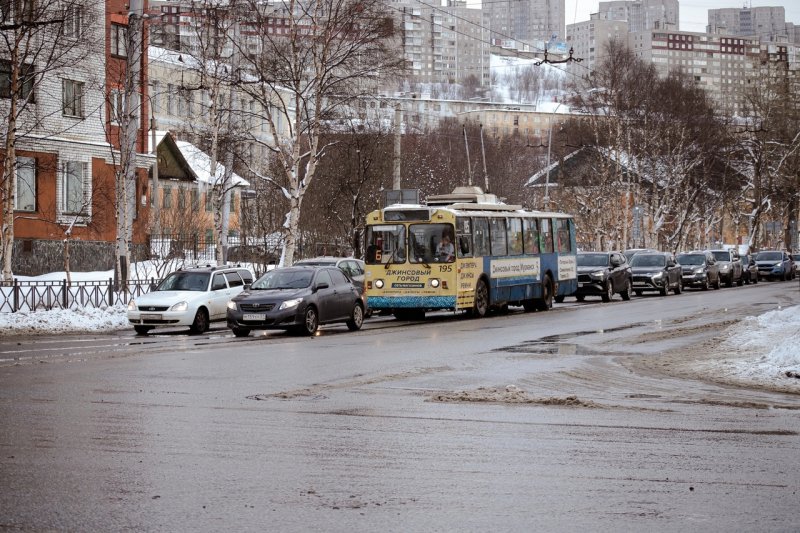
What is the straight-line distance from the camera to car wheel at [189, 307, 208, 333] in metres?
28.3

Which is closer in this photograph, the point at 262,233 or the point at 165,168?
the point at 262,233

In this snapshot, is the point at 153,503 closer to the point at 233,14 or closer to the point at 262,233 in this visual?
the point at 233,14

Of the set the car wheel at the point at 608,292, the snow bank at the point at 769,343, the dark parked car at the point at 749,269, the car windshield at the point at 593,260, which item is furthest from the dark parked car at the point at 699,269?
the snow bank at the point at 769,343

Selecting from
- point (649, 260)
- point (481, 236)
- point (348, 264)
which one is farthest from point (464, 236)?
point (649, 260)

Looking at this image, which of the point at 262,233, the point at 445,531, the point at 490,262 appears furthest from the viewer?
the point at 262,233

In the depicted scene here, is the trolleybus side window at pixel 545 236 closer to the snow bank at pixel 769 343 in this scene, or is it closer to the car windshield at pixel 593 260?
the car windshield at pixel 593 260

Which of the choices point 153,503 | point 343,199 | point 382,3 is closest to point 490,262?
point 382,3

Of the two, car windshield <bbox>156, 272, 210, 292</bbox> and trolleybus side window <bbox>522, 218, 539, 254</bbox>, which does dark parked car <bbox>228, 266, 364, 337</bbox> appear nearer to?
car windshield <bbox>156, 272, 210, 292</bbox>

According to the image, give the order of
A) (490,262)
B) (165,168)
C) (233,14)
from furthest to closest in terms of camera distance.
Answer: (165,168), (233,14), (490,262)

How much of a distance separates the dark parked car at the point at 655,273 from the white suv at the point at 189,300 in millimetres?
21595

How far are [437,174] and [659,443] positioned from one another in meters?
69.0

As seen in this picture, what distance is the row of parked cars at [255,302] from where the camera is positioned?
26234 millimetres

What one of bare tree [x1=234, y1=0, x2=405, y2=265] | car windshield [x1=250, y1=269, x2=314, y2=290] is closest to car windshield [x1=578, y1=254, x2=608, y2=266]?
bare tree [x1=234, y1=0, x2=405, y2=265]

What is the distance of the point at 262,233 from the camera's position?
159ft
